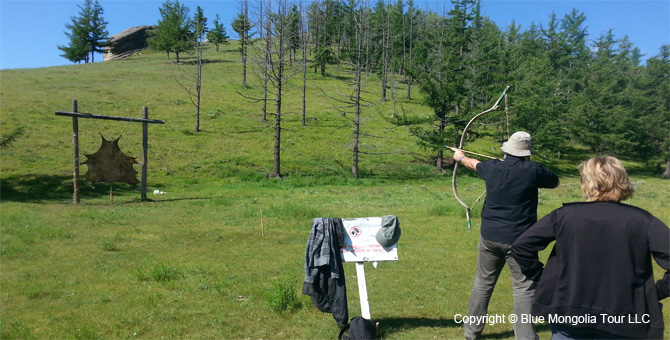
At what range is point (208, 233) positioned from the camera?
12.2 m

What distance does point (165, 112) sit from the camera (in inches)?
Result: 1558

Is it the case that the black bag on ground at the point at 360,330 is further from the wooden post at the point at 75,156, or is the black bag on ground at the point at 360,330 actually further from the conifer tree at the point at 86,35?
the conifer tree at the point at 86,35

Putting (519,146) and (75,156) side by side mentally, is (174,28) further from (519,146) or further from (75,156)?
(519,146)

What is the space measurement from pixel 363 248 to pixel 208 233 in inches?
304

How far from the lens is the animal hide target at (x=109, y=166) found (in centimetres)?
1809

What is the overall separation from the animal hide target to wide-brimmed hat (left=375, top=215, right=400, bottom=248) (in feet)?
52.3

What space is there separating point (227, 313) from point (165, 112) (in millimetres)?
36408

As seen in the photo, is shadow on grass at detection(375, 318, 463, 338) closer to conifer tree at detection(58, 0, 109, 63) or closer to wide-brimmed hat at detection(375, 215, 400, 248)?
wide-brimmed hat at detection(375, 215, 400, 248)

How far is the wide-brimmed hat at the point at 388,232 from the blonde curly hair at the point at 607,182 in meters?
2.43

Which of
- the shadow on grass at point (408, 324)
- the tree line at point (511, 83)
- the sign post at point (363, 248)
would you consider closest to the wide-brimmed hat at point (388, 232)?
the sign post at point (363, 248)

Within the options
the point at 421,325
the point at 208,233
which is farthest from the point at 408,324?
the point at 208,233

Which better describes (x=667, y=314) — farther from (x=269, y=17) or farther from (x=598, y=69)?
(x=598, y=69)

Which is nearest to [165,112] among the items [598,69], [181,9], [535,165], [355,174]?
[355,174]

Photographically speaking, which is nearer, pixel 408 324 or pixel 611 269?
pixel 611 269
